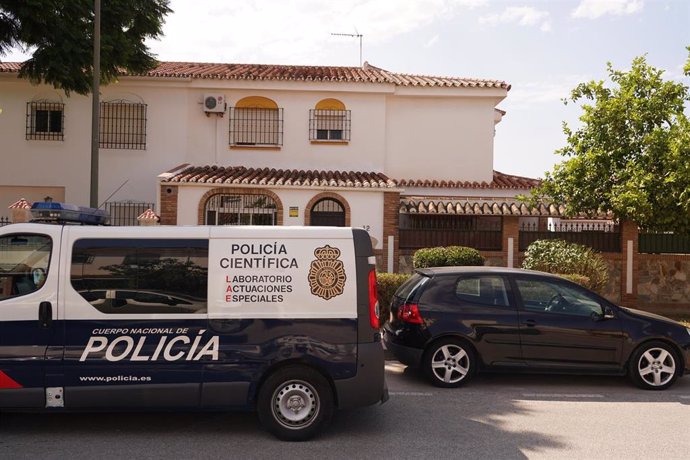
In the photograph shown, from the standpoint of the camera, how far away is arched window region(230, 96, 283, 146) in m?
19.1

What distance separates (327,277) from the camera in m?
5.37

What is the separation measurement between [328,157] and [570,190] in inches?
300

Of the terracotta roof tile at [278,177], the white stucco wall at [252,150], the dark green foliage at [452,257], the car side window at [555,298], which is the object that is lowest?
the car side window at [555,298]

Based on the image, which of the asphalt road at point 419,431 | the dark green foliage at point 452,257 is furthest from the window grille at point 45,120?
the asphalt road at point 419,431

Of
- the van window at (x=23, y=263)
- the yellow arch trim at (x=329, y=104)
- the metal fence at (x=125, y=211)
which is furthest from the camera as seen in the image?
the yellow arch trim at (x=329, y=104)

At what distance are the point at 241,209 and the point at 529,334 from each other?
36.7ft

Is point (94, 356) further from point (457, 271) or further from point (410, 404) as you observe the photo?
point (457, 271)

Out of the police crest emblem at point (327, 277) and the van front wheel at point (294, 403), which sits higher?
the police crest emblem at point (327, 277)

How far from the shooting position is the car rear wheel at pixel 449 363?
7.33 m

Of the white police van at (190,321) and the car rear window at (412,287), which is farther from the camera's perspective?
the car rear window at (412,287)

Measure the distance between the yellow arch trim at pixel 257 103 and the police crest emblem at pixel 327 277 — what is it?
→ 14502 mm

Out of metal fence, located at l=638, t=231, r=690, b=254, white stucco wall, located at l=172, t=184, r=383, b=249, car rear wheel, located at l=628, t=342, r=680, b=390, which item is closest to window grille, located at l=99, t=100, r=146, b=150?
white stucco wall, located at l=172, t=184, r=383, b=249

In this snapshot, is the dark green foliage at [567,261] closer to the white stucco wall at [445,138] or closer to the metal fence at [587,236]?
the metal fence at [587,236]

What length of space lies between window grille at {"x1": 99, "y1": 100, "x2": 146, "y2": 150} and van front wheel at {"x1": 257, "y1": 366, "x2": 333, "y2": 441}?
15062mm
